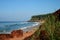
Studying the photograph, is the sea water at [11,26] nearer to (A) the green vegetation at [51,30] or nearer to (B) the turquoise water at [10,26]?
(B) the turquoise water at [10,26]

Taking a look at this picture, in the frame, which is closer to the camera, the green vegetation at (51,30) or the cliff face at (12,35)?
the green vegetation at (51,30)

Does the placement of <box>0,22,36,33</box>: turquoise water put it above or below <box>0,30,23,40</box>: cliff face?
above

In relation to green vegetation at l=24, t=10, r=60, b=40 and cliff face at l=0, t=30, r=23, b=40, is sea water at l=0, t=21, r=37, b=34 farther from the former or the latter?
green vegetation at l=24, t=10, r=60, b=40

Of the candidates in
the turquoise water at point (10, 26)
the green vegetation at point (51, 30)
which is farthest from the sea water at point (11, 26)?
the green vegetation at point (51, 30)

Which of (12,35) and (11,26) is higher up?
(11,26)

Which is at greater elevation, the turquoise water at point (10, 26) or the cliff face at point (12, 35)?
the turquoise water at point (10, 26)

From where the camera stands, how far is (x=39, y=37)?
7.86 feet

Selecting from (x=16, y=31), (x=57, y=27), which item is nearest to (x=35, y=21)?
(x=16, y=31)

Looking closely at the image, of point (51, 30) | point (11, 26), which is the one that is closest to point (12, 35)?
point (11, 26)

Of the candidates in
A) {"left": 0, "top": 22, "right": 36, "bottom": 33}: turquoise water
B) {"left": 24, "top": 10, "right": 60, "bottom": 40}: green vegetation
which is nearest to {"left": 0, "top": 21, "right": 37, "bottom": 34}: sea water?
{"left": 0, "top": 22, "right": 36, "bottom": 33}: turquoise water

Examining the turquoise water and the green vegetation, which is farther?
the turquoise water

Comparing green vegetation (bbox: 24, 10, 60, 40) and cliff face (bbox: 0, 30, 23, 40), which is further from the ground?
green vegetation (bbox: 24, 10, 60, 40)

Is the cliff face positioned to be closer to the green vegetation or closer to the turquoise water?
the turquoise water

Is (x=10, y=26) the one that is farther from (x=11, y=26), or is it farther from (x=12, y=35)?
(x=12, y=35)
